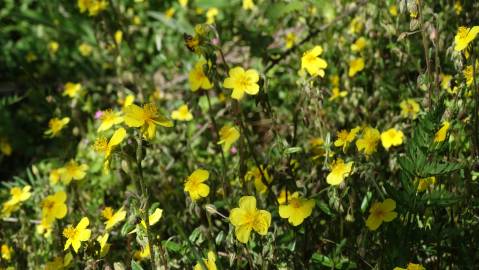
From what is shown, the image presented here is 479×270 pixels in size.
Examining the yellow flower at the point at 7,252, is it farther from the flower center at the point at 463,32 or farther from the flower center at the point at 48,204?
the flower center at the point at 463,32

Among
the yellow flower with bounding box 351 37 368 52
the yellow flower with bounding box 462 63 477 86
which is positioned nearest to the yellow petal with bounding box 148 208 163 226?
the yellow flower with bounding box 462 63 477 86

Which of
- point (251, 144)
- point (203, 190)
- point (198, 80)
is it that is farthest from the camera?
point (198, 80)

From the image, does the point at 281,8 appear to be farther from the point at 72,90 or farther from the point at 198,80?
the point at 72,90

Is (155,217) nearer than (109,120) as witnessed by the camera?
Yes

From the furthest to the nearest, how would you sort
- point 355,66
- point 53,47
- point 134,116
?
1. point 53,47
2. point 355,66
3. point 134,116

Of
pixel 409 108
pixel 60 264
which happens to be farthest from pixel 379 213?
pixel 60 264

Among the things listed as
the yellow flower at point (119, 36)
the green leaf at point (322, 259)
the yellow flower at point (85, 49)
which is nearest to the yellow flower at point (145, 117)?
the green leaf at point (322, 259)

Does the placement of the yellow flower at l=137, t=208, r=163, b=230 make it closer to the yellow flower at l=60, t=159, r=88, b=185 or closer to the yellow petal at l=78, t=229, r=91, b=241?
the yellow petal at l=78, t=229, r=91, b=241
